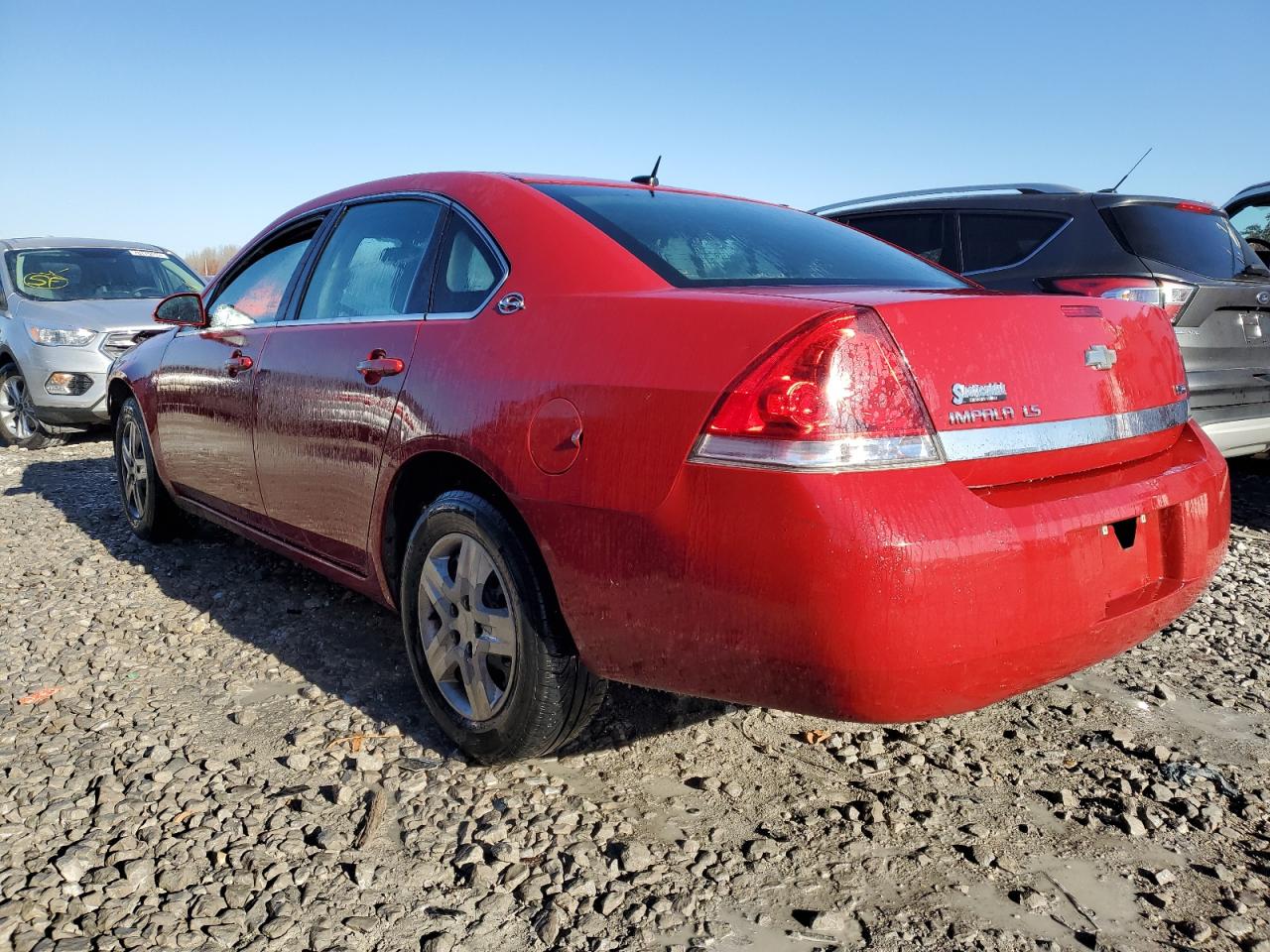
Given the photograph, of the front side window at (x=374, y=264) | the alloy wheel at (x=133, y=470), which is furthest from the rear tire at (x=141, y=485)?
the front side window at (x=374, y=264)

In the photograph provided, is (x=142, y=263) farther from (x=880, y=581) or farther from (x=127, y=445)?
(x=880, y=581)

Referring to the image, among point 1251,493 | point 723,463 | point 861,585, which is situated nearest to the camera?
point 861,585

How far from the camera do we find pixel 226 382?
3895mm

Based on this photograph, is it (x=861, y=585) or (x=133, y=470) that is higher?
(x=861, y=585)

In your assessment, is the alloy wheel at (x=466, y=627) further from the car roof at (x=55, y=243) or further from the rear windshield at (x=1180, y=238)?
the car roof at (x=55, y=243)

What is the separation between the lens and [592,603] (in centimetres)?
225

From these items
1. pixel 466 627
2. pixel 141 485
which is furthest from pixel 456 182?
pixel 141 485

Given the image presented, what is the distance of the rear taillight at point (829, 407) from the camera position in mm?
1918

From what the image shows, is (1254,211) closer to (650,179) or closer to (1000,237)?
(1000,237)

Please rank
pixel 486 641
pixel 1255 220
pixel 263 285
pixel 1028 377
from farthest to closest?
pixel 1255 220, pixel 263 285, pixel 486 641, pixel 1028 377

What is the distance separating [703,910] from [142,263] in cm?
944

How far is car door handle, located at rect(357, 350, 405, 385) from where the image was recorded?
2.87 meters

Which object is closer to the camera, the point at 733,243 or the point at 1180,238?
the point at 733,243

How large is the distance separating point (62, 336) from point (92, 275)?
3.79 feet
